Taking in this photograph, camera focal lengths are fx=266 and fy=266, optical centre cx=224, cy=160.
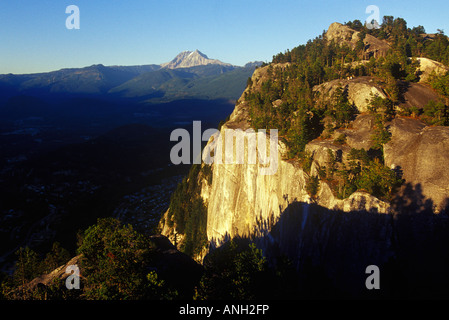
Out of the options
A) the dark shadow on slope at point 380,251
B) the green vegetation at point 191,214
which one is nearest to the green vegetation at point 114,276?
the dark shadow on slope at point 380,251

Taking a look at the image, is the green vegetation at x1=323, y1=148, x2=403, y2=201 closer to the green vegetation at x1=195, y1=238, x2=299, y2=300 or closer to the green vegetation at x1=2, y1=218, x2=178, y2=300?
the green vegetation at x1=195, y1=238, x2=299, y2=300

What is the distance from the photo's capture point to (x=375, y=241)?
35375 mm

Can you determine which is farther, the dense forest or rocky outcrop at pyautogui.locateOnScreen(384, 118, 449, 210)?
rocky outcrop at pyautogui.locateOnScreen(384, 118, 449, 210)

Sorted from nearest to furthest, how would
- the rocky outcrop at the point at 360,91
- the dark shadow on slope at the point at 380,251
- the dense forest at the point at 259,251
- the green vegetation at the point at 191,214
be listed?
the dense forest at the point at 259,251 → the dark shadow on slope at the point at 380,251 → the rocky outcrop at the point at 360,91 → the green vegetation at the point at 191,214

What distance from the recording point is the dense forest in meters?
28.5

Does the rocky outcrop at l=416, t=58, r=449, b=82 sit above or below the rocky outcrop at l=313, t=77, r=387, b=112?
above

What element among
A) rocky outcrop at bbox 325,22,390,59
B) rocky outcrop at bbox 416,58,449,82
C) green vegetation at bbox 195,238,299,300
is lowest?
green vegetation at bbox 195,238,299,300

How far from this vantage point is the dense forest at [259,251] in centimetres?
2855

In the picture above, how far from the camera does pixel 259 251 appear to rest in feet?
106

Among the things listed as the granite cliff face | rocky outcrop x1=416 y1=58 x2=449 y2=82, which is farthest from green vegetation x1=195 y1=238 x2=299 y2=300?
rocky outcrop x1=416 y1=58 x2=449 y2=82

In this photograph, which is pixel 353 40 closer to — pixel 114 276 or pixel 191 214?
pixel 191 214

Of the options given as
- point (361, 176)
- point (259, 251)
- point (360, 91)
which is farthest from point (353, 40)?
point (259, 251)

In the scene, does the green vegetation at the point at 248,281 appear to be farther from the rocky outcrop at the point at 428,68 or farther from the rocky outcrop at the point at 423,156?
the rocky outcrop at the point at 428,68

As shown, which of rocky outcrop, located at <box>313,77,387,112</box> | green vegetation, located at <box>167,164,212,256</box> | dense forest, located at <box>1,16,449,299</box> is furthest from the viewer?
green vegetation, located at <box>167,164,212,256</box>
